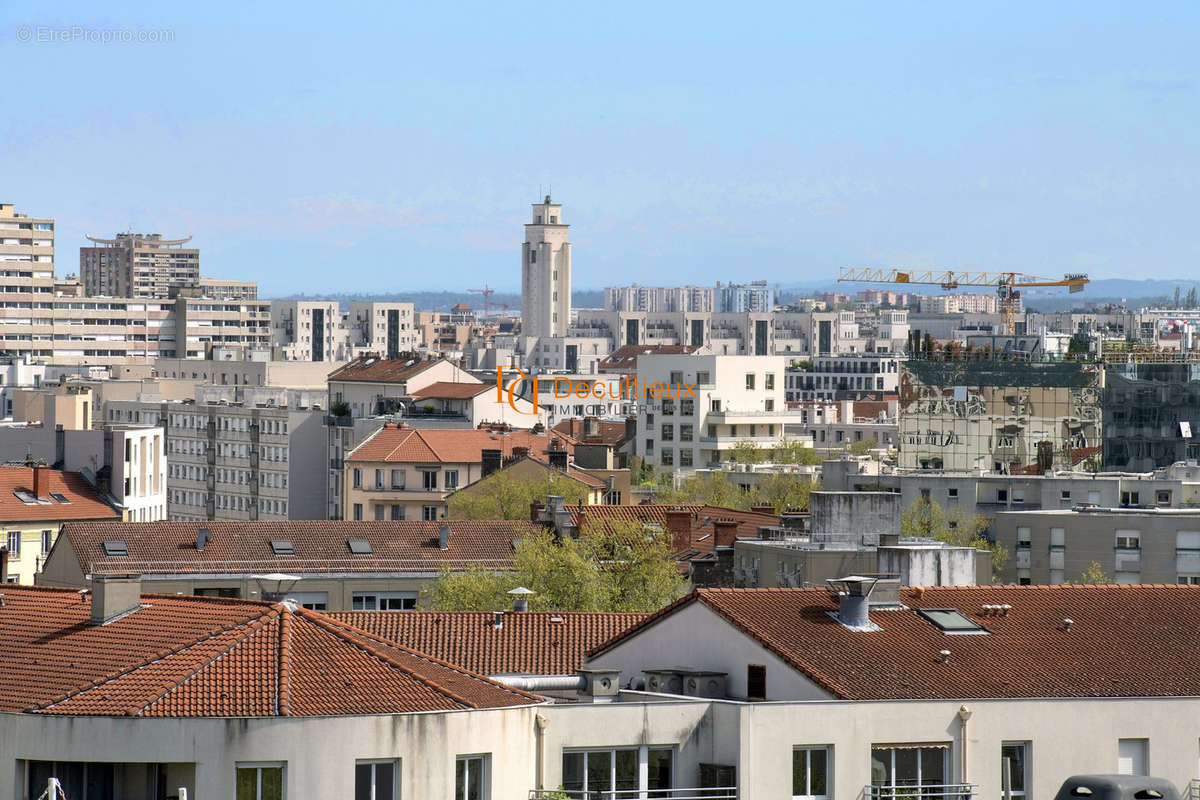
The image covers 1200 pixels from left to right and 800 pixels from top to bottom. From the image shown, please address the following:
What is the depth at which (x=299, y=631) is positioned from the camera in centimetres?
3400

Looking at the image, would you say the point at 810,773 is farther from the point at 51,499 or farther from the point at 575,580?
the point at 51,499

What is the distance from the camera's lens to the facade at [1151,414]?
117875 mm

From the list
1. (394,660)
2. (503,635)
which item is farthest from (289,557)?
(394,660)

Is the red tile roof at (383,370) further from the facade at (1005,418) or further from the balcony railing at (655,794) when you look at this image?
the balcony railing at (655,794)

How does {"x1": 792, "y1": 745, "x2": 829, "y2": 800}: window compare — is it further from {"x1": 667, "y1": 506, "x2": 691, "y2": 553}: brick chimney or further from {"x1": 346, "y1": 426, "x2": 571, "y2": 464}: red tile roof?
{"x1": 346, "y1": 426, "x2": 571, "y2": 464}: red tile roof

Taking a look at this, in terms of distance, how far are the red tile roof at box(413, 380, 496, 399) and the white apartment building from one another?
33.2 ft

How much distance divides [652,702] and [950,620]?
22.8 ft

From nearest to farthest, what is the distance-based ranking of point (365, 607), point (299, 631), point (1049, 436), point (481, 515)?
point (299, 631) < point (365, 607) < point (481, 515) < point (1049, 436)

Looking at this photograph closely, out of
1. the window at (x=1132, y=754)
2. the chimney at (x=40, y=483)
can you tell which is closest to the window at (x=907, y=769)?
the window at (x=1132, y=754)

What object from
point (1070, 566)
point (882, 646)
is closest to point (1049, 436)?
point (1070, 566)

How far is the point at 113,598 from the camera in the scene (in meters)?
36.2

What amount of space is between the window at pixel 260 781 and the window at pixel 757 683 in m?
8.01

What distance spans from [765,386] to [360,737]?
133355 mm

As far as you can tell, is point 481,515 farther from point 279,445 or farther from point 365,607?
point 279,445
